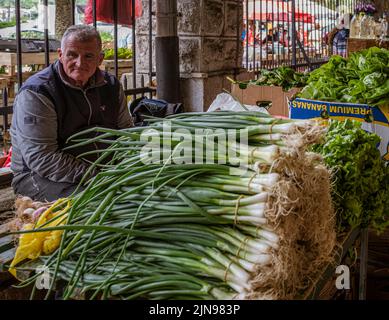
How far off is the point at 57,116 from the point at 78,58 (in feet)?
1.24

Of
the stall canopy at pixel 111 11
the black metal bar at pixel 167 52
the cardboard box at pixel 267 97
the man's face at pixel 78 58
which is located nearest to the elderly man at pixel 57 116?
the man's face at pixel 78 58

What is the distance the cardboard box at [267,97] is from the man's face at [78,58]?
1012mm

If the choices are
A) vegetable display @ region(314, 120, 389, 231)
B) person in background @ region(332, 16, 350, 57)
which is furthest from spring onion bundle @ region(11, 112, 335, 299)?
person in background @ region(332, 16, 350, 57)

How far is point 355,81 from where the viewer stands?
3.11 metres

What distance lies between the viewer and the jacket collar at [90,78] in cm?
341

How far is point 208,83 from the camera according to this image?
16.8 ft

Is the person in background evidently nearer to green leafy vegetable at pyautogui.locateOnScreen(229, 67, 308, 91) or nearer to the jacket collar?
green leafy vegetable at pyautogui.locateOnScreen(229, 67, 308, 91)

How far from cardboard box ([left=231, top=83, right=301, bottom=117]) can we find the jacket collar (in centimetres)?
91

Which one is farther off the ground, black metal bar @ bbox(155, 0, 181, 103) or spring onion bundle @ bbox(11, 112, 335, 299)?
black metal bar @ bbox(155, 0, 181, 103)

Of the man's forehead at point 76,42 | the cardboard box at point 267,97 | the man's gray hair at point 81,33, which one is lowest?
the cardboard box at point 267,97

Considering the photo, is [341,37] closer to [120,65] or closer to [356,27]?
[356,27]

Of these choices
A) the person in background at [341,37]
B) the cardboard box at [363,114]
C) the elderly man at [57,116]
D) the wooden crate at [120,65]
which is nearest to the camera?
the cardboard box at [363,114]

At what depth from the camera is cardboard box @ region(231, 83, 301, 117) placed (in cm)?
381

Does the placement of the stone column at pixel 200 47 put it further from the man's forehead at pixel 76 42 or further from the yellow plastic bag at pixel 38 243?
the yellow plastic bag at pixel 38 243
